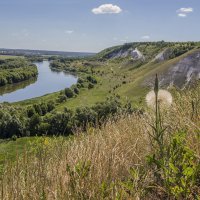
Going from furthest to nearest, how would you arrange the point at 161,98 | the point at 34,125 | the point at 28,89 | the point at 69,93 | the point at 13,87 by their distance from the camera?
the point at 13,87 → the point at 28,89 → the point at 69,93 → the point at 34,125 → the point at 161,98

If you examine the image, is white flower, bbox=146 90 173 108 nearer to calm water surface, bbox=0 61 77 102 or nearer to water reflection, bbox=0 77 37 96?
calm water surface, bbox=0 61 77 102

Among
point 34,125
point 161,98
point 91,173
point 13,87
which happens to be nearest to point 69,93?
point 34,125

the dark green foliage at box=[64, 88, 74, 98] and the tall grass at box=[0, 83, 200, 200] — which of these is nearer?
the tall grass at box=[0, 83, 200, 200]

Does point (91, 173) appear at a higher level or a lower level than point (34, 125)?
higher

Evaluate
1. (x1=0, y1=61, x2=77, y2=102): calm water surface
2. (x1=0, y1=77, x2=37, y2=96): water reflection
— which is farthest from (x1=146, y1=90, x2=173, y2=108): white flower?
(x1=0, y1=77, x2=37, y2=96): water reflection

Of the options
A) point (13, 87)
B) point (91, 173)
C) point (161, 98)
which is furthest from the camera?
point (13, 87)

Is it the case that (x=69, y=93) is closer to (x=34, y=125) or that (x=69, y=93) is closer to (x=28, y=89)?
(x=28, y=89)

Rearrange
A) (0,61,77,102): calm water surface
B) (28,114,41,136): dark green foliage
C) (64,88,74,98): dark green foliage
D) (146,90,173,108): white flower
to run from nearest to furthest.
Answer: (146,90,173,108): white flower → (28,114,41,136): dark green foliage → (64,88,74,98): dark green foliage → (0,61,77,102): calm water surface

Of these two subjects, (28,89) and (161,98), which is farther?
(28,89)

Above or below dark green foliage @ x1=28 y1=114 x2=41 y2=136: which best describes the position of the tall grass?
above

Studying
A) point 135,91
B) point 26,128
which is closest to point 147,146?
point 26,128

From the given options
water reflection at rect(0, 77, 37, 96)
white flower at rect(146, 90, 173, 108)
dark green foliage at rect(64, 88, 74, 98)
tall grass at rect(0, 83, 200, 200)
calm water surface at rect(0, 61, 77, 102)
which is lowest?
calm water surface at rect(0, 61, 77, 102)

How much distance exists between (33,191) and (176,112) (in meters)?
2.40

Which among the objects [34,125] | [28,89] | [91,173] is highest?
[91,173]
